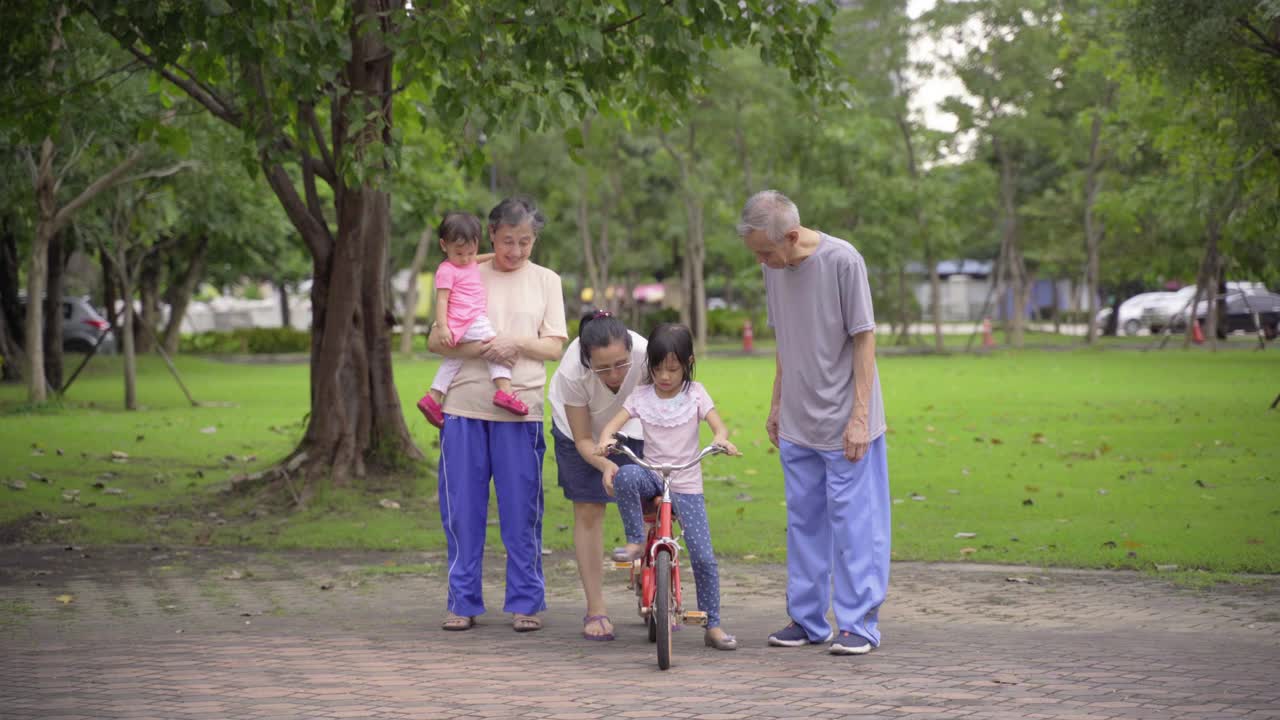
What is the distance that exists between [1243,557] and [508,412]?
4.58m

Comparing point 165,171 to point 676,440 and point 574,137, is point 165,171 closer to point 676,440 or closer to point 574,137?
point 574,137

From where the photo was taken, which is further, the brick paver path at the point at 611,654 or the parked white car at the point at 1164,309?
the parked white car at the point at 1164,309

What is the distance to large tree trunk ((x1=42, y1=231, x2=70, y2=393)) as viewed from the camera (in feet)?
94.0

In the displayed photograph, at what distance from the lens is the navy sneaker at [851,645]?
6.67 meters

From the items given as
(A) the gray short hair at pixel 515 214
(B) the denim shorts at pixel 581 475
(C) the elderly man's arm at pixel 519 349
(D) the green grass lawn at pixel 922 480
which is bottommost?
(D) the green grass lawn at pixel 922 480

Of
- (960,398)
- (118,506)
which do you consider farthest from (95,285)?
(118,506)

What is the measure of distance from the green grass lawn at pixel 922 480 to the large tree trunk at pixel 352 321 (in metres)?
0.37

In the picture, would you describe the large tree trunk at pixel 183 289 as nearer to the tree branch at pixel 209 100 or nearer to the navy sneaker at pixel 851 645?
the tree branch at pixel 209 100

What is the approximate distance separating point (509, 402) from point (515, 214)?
0.87m

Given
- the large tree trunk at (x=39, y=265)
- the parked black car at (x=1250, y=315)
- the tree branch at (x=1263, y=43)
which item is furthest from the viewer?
the parked black car at (x=1250, y=315)

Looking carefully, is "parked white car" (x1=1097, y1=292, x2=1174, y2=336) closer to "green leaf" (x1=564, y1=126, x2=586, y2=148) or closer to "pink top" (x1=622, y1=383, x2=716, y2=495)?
"green leaf" (x1=564, y1=126, x2=586, y2=148)

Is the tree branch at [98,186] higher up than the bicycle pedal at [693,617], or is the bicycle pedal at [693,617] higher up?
the tree branch at [98,186]

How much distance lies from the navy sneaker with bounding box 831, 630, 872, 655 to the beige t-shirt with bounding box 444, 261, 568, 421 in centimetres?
181

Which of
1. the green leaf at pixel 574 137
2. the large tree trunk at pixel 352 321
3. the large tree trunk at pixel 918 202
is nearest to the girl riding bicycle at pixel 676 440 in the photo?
the green leaf at pixel 574 137
